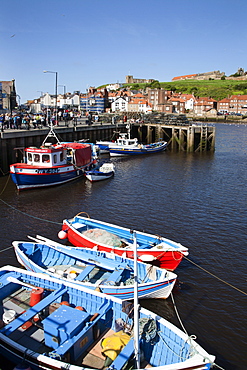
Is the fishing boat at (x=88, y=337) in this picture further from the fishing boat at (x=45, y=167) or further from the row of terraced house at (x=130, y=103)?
the row of terraced house at (x=130, y=103)

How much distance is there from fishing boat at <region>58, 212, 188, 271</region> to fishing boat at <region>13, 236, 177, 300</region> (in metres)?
0.71

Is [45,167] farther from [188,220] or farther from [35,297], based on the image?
[35,297]

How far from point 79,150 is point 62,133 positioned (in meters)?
11.1

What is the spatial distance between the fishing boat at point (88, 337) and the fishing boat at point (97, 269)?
159cm

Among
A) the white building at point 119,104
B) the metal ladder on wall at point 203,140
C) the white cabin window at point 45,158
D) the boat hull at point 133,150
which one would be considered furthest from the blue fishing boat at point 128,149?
the white building at point 119,104

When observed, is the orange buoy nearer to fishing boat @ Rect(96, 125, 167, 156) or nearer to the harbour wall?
the harbour wall

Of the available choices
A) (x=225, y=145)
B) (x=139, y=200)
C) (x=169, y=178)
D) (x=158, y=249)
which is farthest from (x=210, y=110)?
(x=158, y=249)

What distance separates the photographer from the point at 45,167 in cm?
2764

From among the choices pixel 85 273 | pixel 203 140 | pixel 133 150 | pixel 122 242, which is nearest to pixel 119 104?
pixel 203 140

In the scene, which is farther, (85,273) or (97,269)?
(97,269)

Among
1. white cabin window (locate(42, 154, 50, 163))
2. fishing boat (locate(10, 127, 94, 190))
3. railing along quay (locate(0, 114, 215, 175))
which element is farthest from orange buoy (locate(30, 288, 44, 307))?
railing along quay (locate(0, 114, 215, 175))

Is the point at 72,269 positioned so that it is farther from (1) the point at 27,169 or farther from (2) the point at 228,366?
(1) the point at 27,169

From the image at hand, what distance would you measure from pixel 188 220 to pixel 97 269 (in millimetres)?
9965

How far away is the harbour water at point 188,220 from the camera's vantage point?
1205 centimetres
